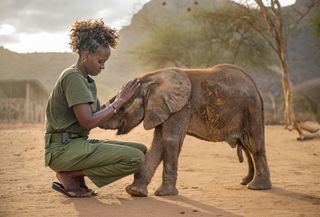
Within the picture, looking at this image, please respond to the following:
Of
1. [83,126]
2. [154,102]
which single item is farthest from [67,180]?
[154,102]

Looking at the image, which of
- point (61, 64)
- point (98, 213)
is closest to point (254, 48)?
point (98, 213)

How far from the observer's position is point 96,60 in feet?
14.9

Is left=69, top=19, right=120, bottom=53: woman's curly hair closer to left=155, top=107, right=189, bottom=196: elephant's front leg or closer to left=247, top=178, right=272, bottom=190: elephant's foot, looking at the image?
left=155, top=107, right=189, bottom=196: elephant's front leg

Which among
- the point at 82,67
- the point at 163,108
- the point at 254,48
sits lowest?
the point at 163,108

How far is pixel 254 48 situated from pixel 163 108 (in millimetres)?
22463

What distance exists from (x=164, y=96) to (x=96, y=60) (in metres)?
0.83

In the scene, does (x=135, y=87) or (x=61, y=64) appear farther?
(x=61, y=64)

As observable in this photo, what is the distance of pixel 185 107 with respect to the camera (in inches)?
197

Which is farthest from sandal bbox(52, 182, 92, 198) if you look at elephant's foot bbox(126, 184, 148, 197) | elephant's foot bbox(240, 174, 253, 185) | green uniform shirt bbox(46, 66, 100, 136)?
elephant's foot bbox(240, 174, 253, 185)

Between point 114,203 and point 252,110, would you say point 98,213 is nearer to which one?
point 114,203

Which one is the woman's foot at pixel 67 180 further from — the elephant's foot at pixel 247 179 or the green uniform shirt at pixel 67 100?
the elephant's foot at pixel 247 179

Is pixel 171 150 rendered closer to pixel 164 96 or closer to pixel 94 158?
pixel 164 96

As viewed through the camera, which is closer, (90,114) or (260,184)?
(90,114)

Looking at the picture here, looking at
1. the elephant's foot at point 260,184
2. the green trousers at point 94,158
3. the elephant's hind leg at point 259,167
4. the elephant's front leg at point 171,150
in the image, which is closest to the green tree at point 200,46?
the elephant's hind leg at point 259,167
